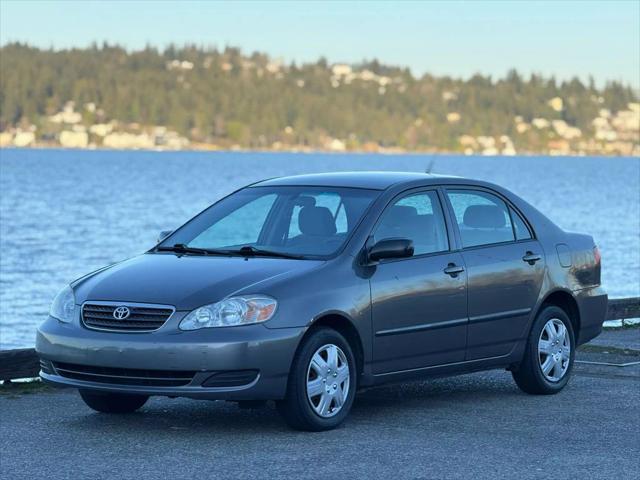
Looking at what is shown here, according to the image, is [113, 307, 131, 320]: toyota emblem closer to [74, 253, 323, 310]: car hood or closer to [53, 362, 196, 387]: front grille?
[74, 253, 323, 310]: car hood

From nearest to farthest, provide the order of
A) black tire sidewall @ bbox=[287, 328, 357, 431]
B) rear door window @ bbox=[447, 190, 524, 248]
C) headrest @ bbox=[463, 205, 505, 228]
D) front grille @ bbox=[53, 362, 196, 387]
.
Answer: front grille @ bbox=[53, 362, 196, 387], black tire sidewall @ bbox=[287, 328, 357, 431], rear door window @ bbox=[447, 190, 524, 248], headrest @ bbox=[463, 205, 505, 228]

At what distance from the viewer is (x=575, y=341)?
11062 mm

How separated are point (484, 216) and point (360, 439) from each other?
2477 mm

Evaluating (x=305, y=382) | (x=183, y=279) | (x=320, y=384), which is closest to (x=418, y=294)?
(x=320, y=384)

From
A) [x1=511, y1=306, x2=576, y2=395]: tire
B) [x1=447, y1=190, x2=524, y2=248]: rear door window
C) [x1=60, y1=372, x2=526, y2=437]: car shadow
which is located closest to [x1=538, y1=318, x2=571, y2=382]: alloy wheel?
[x1=511, y1=306, x2=576, y2=395]: tire

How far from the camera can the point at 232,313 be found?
8.64m

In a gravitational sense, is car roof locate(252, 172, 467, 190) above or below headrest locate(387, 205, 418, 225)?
above

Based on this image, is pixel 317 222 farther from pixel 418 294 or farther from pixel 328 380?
pixel 328 380

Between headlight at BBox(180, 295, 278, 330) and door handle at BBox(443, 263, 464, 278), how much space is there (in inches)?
63.8

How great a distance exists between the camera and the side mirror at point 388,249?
9266 millimetres

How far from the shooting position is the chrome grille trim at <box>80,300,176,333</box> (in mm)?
8641

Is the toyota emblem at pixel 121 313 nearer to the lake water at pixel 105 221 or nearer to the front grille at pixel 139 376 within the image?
the front grille at pixel 139 376

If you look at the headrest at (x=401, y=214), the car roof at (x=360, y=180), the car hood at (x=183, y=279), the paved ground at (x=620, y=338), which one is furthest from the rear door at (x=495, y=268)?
the paved ground at (x=620, y=338)

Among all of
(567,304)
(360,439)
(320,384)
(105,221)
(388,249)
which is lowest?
(105,221)
